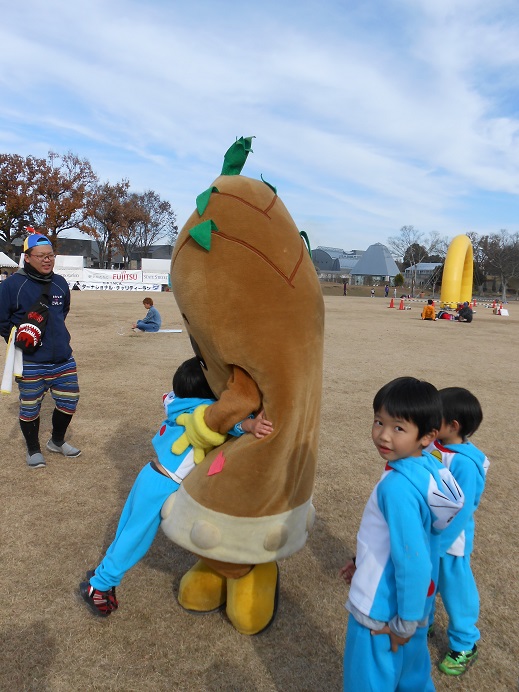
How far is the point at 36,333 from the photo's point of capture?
4223mm

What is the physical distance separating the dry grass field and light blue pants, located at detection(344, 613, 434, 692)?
0.59m

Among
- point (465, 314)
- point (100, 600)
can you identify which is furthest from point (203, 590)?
point (465, 314)

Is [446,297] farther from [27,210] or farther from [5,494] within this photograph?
[27,210]

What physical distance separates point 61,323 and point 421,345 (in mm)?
10786

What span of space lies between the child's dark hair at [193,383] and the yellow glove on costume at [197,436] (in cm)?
15

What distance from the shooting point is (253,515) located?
2420 mm

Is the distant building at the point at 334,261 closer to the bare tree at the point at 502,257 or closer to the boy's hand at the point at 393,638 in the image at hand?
the bare tree at the point at 502,257

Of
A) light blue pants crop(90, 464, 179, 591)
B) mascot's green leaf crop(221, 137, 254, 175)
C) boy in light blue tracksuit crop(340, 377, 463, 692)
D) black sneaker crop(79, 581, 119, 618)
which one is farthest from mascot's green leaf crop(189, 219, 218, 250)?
black sneaker crop(79, 581, 119, 618)

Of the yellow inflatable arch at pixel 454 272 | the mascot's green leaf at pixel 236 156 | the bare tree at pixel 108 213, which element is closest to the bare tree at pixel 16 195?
the bare tree at pixel 108 213

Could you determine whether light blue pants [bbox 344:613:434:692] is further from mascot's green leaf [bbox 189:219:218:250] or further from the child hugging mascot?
mascot's green leaf [bbox 189:219:218:250]

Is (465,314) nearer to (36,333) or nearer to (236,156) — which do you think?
(36,333)

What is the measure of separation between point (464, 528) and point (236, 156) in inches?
81.9

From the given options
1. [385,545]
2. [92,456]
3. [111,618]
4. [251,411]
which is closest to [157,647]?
[111,618]

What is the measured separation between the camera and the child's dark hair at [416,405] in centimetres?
179
